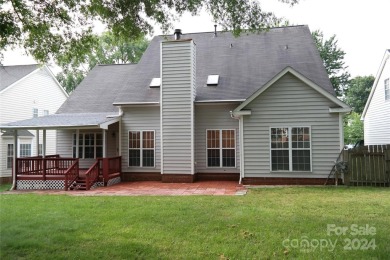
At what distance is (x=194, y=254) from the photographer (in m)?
4.61

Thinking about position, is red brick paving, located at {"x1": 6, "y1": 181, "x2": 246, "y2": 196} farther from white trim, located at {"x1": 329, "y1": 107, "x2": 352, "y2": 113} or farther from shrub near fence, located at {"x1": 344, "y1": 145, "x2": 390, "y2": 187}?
white trim, located at {"x1": 329, "y1": 107, "x2": 352, "y2": 113}

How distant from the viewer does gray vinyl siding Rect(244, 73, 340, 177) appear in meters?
11.7

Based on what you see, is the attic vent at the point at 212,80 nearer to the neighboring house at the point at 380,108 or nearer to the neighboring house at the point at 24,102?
the neighboring house at the point at 24,102

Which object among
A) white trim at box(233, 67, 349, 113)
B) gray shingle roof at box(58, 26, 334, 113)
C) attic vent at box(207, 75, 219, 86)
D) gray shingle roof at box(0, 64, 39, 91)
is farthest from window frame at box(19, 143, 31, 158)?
white trim at box(233, 67, 349, 113)

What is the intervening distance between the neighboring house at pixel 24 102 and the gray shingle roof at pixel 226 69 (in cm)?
396

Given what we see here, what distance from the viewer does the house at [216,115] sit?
38.9 ft

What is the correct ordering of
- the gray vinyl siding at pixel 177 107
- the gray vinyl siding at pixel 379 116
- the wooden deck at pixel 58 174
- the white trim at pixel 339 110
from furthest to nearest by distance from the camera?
1. the gray vinyl siding at pixel 379 116
2. the gray vinyl siding at pixel 177 107
3. the wooden deck at pixel 58 174
4. the white trim at pixel 339 110

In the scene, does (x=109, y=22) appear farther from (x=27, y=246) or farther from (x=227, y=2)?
(x=27, y=246)

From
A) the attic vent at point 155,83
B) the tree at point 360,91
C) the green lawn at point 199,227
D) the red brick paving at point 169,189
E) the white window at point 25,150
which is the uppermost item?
the tree at point 360,91

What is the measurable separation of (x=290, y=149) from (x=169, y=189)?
5039mm

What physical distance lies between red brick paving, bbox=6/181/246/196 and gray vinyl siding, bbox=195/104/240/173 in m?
1.02

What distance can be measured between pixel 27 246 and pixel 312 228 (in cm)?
516

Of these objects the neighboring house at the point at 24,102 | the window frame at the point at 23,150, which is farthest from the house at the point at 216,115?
the window frame at the point at 23,150

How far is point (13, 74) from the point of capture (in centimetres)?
1950
